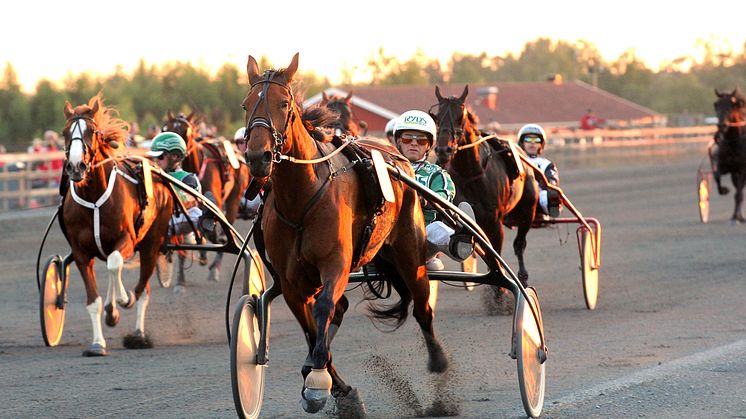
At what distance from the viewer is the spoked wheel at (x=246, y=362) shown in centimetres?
586

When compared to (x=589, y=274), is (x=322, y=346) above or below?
above

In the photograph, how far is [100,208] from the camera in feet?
29.8

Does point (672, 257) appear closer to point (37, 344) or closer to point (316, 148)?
point (37, 344)

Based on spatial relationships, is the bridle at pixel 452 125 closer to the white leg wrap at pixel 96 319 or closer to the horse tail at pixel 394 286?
the horse tail at pixel 394 286

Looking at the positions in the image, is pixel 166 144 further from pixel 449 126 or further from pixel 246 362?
pixel 246 362

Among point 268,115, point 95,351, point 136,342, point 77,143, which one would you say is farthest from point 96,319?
point 268,115

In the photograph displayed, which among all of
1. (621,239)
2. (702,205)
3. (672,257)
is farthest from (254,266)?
(702,205)

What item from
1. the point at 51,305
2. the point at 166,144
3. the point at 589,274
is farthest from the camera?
the point at 166,144

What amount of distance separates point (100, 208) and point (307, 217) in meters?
3.48

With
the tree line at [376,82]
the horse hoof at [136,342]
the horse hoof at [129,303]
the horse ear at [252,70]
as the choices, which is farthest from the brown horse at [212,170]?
the horse ear at [252,70]

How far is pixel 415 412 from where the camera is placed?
6551 millimetres

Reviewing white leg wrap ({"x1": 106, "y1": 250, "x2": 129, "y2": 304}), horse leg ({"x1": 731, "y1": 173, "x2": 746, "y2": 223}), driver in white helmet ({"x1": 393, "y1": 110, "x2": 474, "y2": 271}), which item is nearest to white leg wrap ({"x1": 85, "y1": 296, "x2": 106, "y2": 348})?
white leg wrap ({"x1": 106, "y1": 250, "x2": 129, "y2": 304})

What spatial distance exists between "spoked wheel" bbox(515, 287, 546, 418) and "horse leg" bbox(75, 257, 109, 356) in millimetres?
3453

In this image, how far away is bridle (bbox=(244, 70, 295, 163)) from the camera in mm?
5543
